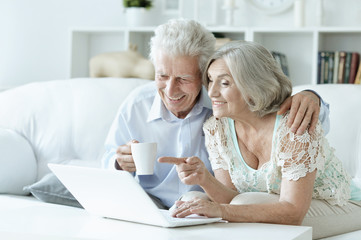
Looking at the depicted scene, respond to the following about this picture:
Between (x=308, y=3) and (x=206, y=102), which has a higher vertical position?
(x=308, y=3)

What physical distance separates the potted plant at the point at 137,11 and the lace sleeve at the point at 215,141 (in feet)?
7.21

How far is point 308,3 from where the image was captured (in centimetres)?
385

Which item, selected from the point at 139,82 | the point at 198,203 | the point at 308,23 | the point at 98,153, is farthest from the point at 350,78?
the point at 198,203

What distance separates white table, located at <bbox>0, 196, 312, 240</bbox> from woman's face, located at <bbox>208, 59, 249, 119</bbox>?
0.39m

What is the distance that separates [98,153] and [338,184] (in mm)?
1195

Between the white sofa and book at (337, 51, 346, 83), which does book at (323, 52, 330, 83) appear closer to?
book at (337, 51, 346, 83)

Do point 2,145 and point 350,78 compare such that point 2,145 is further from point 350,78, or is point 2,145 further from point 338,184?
point 350,78

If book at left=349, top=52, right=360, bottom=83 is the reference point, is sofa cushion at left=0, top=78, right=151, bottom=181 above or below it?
below

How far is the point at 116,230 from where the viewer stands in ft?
4.88

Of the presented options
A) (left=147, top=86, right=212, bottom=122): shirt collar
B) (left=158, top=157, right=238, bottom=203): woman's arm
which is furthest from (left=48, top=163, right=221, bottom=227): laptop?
(left=147, top=86, right=212, bottom=122): shirt collar

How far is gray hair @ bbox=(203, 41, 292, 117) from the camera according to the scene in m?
1.78

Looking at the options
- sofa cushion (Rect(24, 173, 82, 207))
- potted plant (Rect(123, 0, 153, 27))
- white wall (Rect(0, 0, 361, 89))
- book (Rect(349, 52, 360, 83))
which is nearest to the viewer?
sofa cushion (Rect(24, 173, 82, 207))

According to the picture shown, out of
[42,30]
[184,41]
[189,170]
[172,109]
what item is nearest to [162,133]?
[172,109]

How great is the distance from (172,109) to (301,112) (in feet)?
1.62
